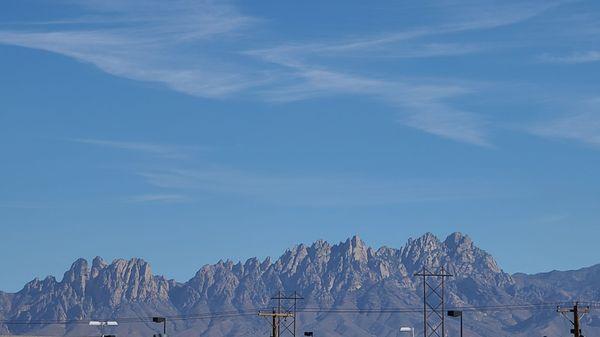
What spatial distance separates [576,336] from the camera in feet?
543

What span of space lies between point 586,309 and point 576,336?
2496 centimetres

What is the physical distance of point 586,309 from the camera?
190 metres

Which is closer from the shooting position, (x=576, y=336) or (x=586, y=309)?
(x=576, y=336)
